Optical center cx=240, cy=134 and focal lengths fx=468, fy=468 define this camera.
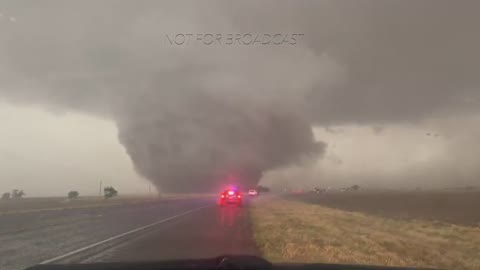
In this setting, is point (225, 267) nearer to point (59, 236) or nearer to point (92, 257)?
point (92, 257)

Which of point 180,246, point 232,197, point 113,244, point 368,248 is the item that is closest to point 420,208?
point 232,197

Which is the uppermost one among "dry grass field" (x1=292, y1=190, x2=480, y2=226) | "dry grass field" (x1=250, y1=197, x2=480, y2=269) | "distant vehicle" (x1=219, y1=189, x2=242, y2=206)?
"distant vehicle" (x1=219, y1=189, x2=242, y2=206)

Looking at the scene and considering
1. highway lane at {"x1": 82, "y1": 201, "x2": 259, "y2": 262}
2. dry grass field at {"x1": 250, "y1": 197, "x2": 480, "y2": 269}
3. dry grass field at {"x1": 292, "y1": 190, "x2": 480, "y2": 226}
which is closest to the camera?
highway lane at {"x1": 82, "y1": 201, "x2": 259, "y2": 262}

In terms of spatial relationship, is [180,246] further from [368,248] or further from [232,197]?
[232,197]

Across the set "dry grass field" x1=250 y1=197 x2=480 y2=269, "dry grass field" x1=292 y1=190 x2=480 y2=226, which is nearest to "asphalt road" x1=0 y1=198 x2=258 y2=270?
"dry grass field" x1=250 y1=197 x2=480 y2=269

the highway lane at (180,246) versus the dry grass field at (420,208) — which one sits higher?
the dry grass field at (420,208)

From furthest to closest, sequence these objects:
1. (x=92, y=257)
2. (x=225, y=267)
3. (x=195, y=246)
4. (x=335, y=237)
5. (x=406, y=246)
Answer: (x=335, y=237), (x=406, y=246), (x=195, y=246), (x=92, y=257), (x=225, y=267)

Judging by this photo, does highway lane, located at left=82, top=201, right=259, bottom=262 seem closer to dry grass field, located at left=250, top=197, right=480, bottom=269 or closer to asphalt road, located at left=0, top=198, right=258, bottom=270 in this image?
asphalt road, located at left=0, top=198, right=258, bottom=270

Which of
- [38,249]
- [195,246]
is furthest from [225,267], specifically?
[38,249]

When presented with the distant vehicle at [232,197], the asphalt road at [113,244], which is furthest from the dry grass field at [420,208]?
the asphalt road at [113,244]

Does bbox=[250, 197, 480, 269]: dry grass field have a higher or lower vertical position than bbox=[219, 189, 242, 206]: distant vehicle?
lower

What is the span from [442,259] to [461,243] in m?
5.98

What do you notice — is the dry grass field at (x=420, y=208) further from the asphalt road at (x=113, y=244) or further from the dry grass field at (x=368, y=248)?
the asphalt road at (x=113, y=244)

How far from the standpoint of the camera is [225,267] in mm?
5262
